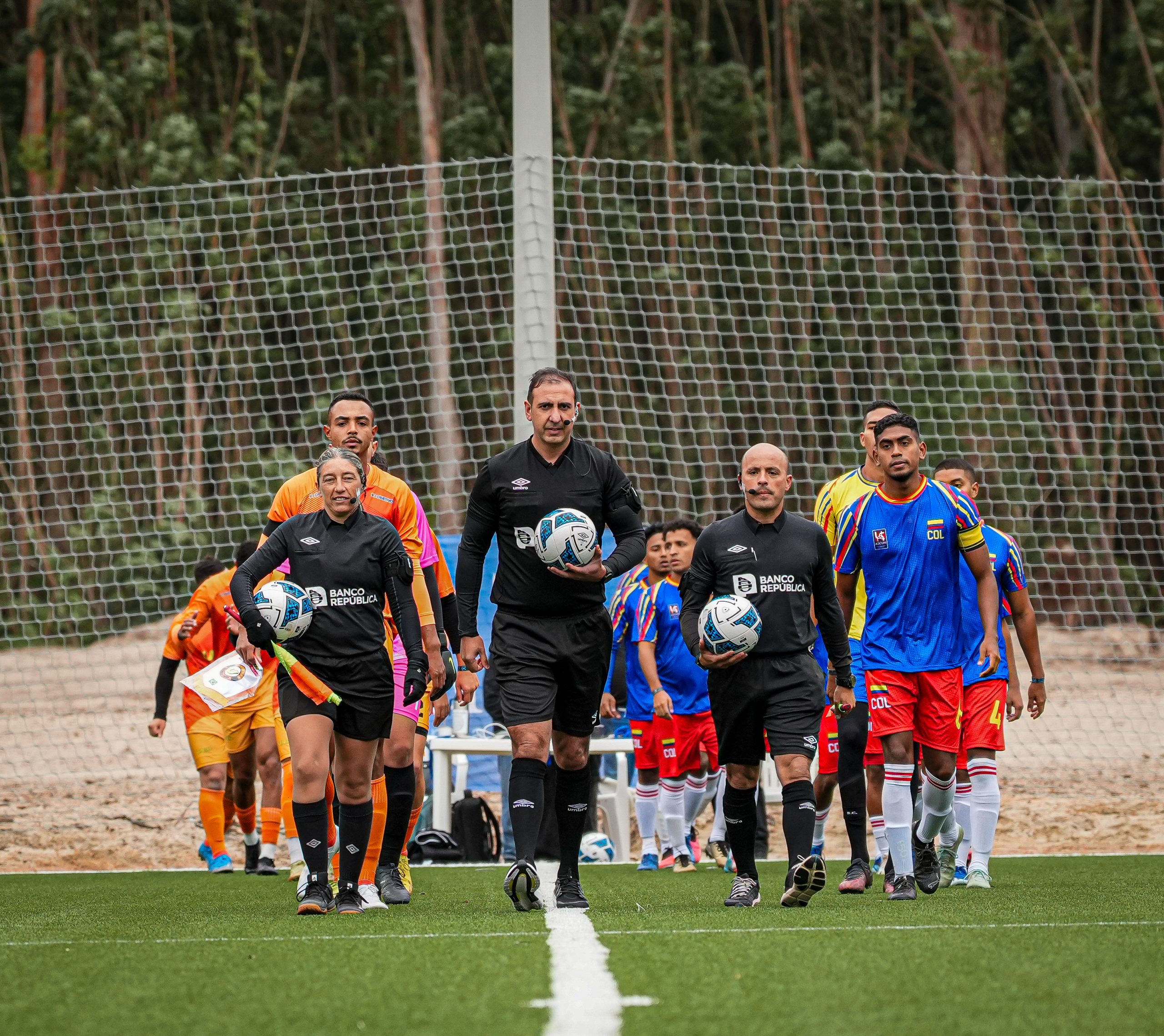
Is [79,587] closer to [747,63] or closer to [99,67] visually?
[99,67]

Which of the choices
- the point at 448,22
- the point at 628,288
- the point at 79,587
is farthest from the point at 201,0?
the point at 79,587

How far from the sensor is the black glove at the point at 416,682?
6008mm

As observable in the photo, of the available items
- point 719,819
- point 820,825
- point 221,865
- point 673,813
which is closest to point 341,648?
point 820,825

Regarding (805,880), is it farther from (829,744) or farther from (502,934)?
(829,744)

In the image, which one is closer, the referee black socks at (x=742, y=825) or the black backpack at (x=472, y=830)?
the referee black socks at (x=742, y=825)

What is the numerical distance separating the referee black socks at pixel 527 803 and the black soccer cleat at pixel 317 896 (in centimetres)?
75

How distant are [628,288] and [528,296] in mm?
5952

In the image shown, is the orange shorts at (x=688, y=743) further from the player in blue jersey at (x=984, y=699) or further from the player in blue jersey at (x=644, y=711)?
the player in blue jersey at (x=984, y=699)

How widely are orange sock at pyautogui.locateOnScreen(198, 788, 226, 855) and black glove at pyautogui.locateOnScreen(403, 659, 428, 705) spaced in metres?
4.59

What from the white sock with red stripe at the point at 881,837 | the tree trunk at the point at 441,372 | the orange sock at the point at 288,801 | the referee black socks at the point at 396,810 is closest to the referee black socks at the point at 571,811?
the referee black socks at the point at 396,810

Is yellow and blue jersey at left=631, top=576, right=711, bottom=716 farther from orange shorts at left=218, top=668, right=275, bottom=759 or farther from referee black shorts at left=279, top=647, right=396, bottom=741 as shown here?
referee black shorts at left=279, top=647, right=396, bottom=741

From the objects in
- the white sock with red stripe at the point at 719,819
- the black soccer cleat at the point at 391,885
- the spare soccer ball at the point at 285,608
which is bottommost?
the white sock with red stripe at the point at 719,819

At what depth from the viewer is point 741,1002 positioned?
368 cm

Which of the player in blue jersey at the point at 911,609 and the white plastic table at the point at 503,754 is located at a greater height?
the player in blue jersey at the point at 911,609
